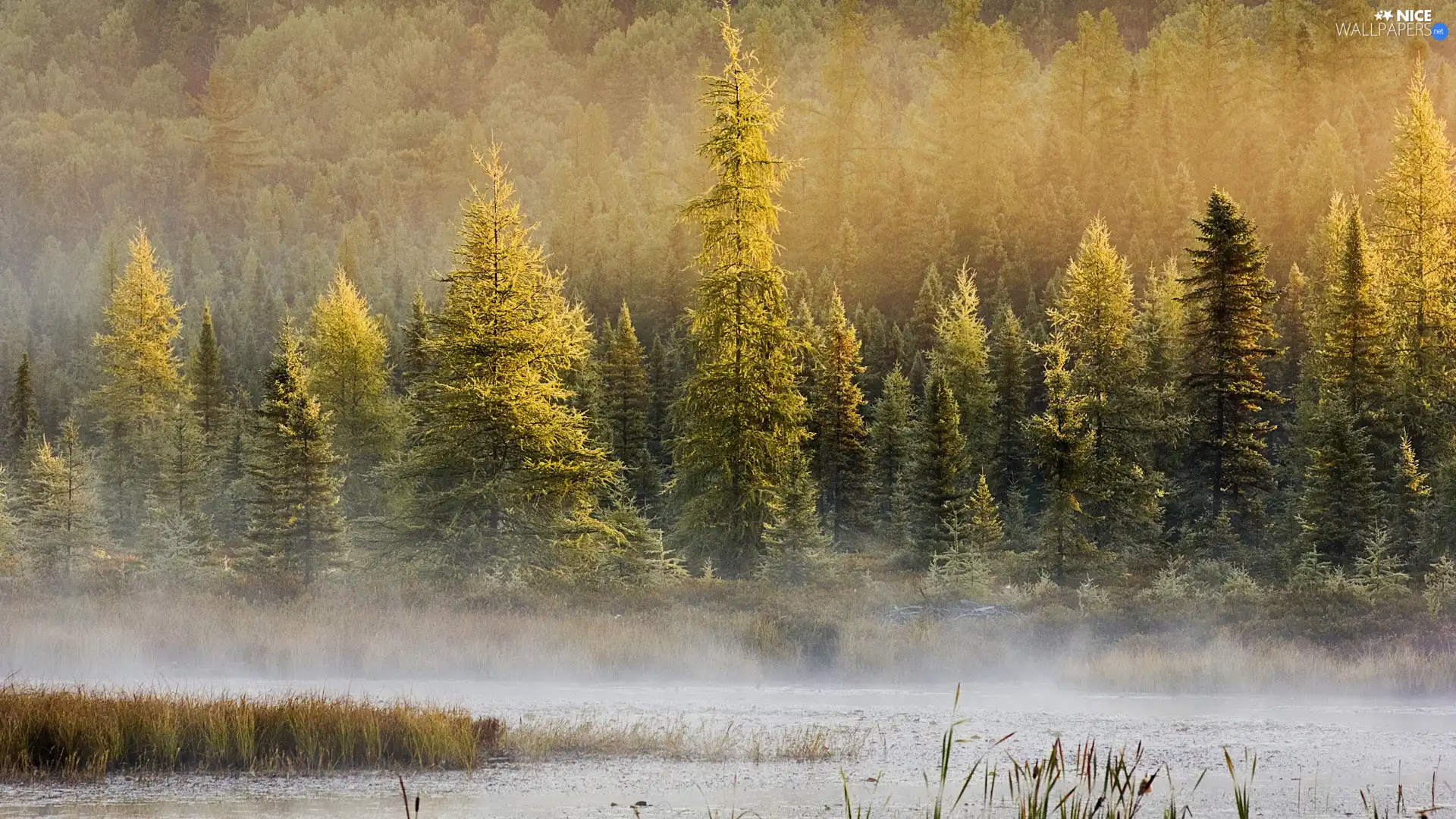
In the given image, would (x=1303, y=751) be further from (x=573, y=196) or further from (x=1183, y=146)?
(x=573, y=196)

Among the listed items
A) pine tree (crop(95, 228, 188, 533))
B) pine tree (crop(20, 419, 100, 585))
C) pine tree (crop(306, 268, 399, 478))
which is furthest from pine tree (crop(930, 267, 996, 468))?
pine tree (crop(95, 228, 188, 533))

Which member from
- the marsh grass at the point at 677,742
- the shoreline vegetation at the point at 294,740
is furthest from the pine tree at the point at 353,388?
the marsh grass at the point at 677,742

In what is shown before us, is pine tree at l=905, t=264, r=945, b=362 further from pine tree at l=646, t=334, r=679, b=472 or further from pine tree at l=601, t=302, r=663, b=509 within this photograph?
pine tree at l=601, t=302, r=663, b=509

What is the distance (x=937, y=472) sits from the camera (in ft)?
128

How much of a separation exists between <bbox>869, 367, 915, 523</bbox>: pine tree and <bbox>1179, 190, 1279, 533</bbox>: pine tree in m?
13.4

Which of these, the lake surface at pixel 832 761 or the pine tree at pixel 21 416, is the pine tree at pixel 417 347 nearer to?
the pine tree at pixel 21 416

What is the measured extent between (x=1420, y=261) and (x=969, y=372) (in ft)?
53.4

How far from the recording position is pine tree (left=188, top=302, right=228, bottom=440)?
65812mm

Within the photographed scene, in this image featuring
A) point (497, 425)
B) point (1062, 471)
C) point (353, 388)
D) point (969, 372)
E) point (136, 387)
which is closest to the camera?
point (497, 425)

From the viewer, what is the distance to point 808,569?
29984 mm

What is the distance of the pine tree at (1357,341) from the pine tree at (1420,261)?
697mm

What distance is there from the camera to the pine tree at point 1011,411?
49.6 metres

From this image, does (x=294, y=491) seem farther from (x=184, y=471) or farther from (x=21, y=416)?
(x=21, y=416)

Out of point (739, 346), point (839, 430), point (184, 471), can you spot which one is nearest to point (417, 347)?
point (184, 471)
